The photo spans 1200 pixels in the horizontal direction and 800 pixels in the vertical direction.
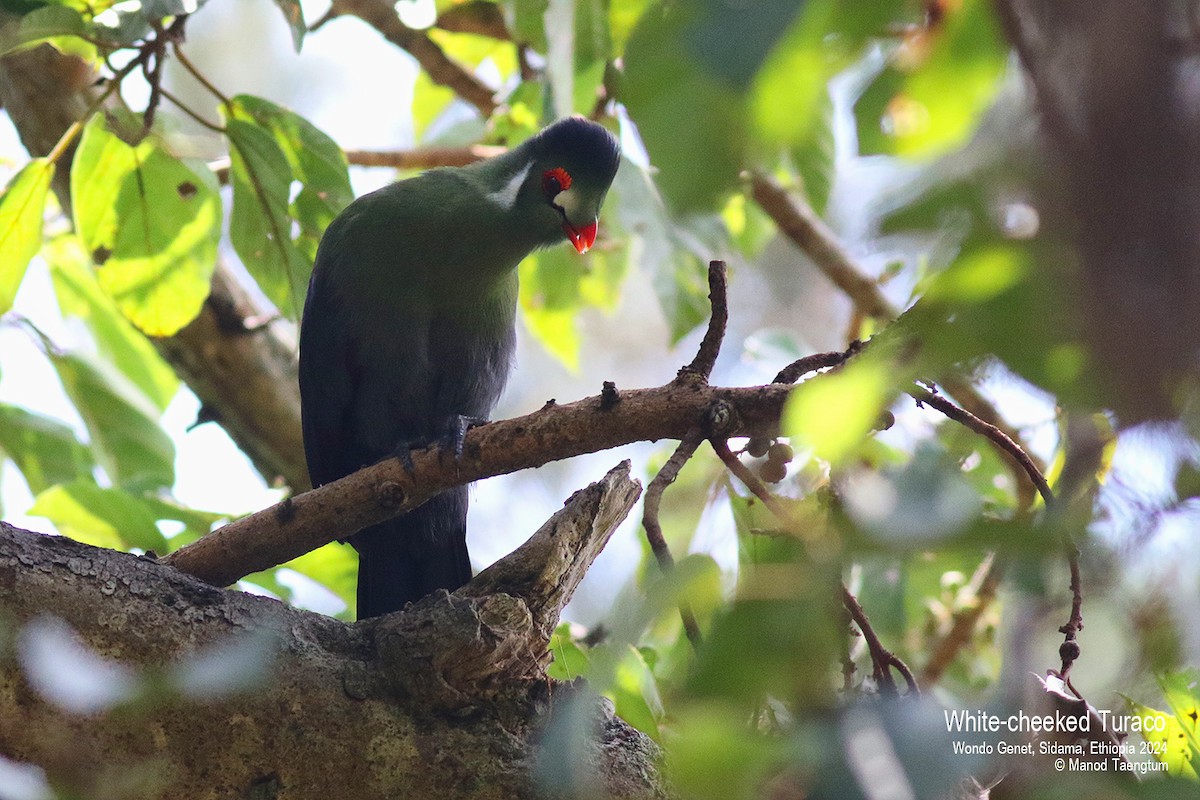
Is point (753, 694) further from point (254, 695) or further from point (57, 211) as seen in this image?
point (57, 211)

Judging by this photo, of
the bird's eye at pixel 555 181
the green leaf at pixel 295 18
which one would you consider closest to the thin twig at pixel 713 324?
the green leaf at pixel 295 18

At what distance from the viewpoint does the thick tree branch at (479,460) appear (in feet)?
6.24

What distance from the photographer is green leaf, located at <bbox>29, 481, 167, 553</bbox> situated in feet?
9.39

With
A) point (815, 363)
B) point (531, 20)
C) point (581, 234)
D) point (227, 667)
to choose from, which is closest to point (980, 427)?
point (815, 363)

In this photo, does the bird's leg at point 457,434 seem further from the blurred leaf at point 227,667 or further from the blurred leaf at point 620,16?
the blurred leaf at point 620,16

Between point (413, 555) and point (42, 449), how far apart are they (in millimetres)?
1447

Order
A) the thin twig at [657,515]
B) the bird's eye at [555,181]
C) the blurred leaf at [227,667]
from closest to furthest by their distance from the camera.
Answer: the thin twig at [657,515] < the blurred leaf at [227,667] < the bird's eye at [555,181]

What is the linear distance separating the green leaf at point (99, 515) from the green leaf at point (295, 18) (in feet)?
4.27

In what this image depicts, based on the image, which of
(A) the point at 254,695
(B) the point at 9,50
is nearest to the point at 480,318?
(B) the point at 9,50

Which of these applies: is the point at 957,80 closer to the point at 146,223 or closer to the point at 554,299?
the point at 146,223

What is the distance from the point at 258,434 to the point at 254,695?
2.42m

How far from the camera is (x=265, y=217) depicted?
3.05 m

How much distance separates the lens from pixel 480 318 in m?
3.65

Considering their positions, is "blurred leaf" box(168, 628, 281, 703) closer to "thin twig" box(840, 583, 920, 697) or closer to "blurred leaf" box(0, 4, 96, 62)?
"thin twig" box(840, 583, 920, 697)
